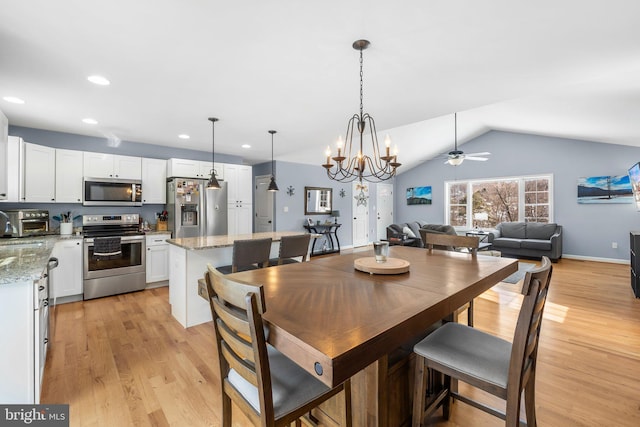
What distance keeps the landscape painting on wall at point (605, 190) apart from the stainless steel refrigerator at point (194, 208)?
7.76 m

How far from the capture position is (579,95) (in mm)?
3688

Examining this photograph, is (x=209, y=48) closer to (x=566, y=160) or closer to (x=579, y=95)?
(x=579, y=95)

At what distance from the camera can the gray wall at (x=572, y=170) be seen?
6047 mm

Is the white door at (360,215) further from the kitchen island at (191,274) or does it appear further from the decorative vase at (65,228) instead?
the decorative vase at (65,228)

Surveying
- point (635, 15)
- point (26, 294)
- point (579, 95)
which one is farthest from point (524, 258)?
point (26, 294)

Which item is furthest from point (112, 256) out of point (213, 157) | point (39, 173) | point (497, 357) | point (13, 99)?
point (497, 357)

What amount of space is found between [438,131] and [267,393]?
292 inches

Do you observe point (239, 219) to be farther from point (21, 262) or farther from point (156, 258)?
point (21, 262)

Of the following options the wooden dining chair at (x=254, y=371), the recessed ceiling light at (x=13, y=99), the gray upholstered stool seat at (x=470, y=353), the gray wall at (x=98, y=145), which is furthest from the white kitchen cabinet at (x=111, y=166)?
the gray upholstered stool seat at (x=470, y=353)

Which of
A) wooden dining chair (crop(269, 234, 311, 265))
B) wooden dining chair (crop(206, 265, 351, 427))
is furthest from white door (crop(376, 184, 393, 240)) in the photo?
wooden dining chair (crop(206, 265, 351, 427))

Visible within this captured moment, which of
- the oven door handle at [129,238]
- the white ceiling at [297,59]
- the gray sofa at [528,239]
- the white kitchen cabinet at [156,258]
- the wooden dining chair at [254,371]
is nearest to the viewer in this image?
the wooden dining chair at [254,371]

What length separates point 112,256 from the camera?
394cm

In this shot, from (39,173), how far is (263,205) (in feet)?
13.1

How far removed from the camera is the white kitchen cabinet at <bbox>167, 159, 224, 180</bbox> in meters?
4.73
